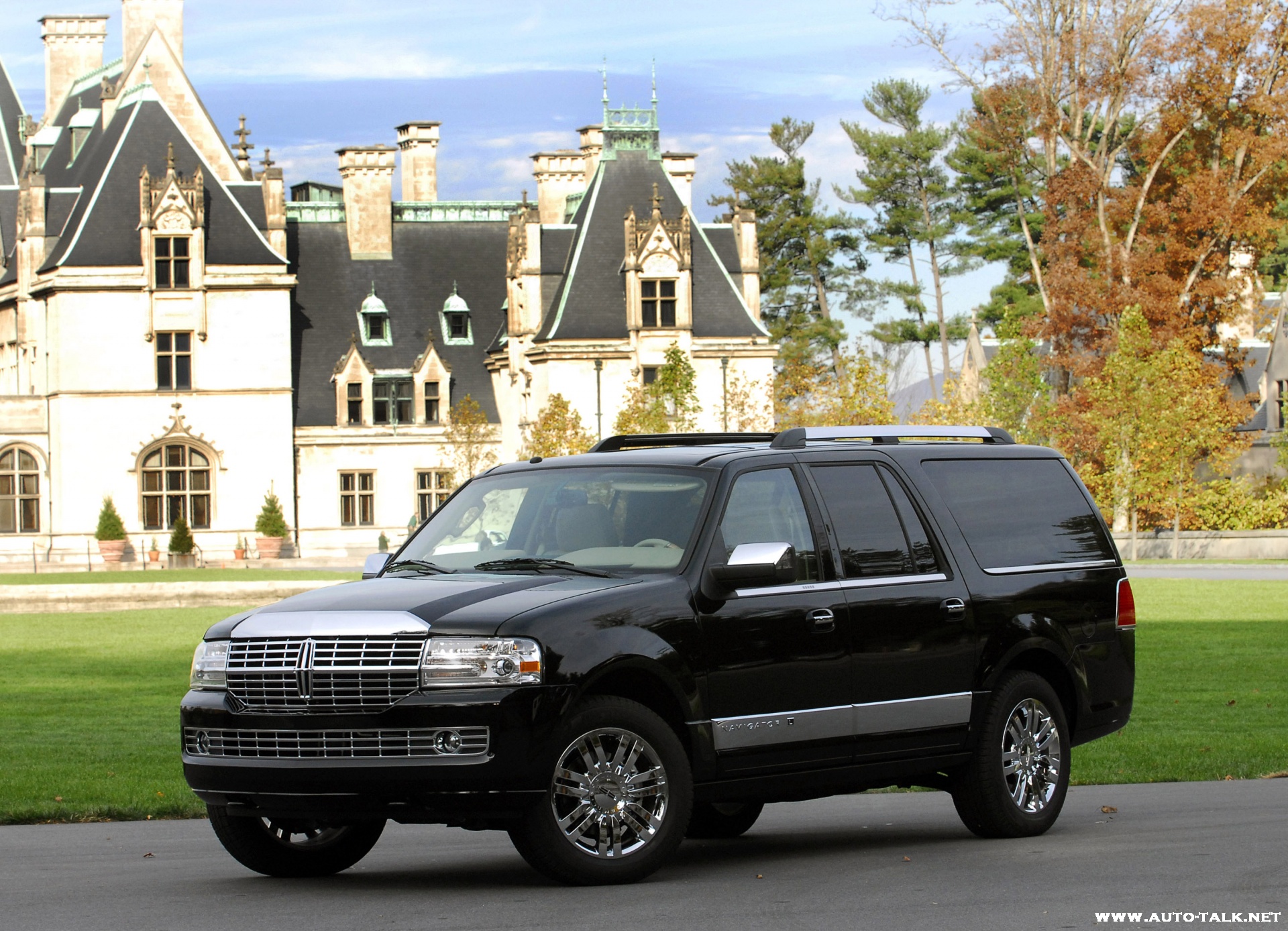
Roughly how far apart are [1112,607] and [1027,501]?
0.83 metres

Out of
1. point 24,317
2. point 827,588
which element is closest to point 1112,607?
point 827,588

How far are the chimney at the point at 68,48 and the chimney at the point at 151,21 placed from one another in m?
5.61

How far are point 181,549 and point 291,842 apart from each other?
54.4 meters

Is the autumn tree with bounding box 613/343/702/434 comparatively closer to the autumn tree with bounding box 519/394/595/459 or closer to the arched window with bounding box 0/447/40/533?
the autumn tree with bounding box 519/394/595/459

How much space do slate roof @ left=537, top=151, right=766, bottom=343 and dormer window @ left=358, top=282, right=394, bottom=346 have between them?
7361 mm

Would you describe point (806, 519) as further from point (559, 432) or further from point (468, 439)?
point (468, 439)

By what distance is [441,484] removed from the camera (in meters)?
68.8

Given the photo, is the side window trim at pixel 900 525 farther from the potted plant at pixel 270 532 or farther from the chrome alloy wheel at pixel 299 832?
the potted plant at pixel 270 532

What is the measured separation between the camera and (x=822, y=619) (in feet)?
30.4

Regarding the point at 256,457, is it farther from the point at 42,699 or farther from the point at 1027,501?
the point at 1027,501

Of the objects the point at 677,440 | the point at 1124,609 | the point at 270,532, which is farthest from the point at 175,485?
the point at 1124,609

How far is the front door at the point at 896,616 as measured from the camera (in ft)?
31.1

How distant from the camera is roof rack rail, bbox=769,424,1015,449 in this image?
968 cm

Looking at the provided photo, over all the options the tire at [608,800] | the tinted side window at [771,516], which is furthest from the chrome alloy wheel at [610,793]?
the tinted side window at [771,516]
